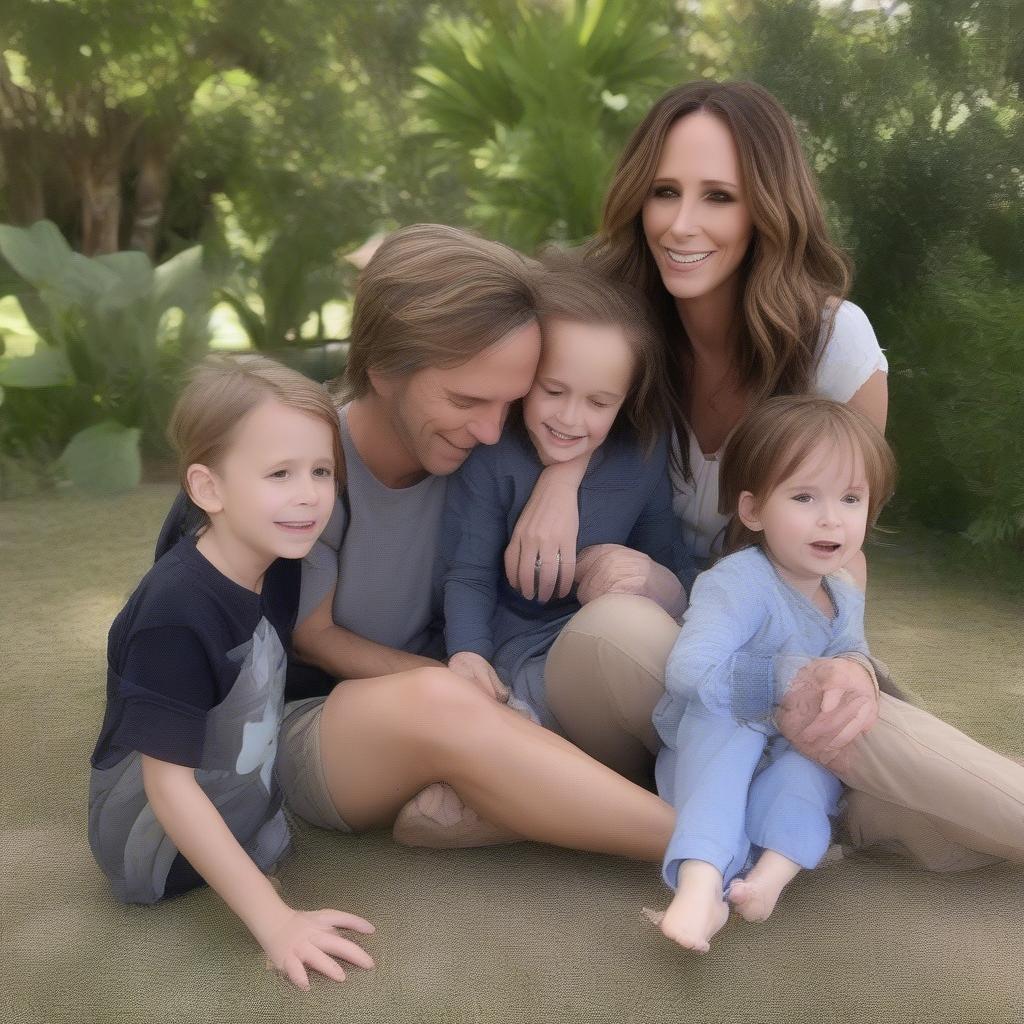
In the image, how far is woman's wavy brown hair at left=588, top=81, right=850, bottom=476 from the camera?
180 centimetres

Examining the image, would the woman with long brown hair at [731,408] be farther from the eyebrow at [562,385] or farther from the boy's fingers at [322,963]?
the boy's fingers at [322,963]

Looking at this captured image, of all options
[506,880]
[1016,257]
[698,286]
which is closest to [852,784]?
[506,880]

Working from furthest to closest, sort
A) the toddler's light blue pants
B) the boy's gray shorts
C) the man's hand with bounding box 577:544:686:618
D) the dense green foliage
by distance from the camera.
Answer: the dense green foliage, the man's hand with bounding box 577:544:686:618, the boy's gray shorts, the toddler's light blue pants

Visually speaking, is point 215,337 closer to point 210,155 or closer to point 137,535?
point 210,155

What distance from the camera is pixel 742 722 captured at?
1.51 meters

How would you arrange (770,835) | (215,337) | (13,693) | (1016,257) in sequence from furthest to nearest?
(215,337) → (1016,257) → (13,693) → (770,835)

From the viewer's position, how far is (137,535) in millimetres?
3533

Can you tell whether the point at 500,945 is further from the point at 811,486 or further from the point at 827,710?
the point at 811,486

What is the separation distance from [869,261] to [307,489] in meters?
2.62

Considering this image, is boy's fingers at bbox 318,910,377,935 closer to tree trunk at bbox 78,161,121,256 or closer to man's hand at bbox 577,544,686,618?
man's hand at bbox 577,544,686,618

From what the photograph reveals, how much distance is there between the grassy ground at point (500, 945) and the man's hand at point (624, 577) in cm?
36

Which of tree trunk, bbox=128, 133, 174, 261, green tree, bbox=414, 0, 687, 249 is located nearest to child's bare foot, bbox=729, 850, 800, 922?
green tree, bbox=414, 0, 687, 249

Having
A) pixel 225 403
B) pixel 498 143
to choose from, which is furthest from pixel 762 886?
pixel 498 143

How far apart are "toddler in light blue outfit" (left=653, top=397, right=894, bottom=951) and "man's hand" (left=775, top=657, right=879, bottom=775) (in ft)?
0.06
